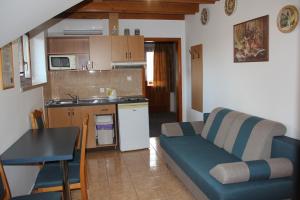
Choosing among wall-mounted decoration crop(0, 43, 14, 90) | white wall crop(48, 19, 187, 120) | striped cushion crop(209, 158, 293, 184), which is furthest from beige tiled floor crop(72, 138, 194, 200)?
white wall crop(48, 19, 187, 120)

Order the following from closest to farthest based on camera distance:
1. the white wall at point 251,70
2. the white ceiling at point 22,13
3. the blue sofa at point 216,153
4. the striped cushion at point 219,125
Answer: the white ceiling at point 22,13 → the blue sofa at point 216,153 → the white wall at point 251,70 → the striped cushion at point 219,125

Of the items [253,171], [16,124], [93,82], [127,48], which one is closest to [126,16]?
[127,48]

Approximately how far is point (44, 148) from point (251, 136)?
203 cm

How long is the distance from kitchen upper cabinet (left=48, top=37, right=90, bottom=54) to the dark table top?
2204mm

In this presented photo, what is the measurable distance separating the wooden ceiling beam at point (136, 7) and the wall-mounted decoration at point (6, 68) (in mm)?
1960

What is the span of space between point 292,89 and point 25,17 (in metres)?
2.42

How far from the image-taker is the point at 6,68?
97.8 inches

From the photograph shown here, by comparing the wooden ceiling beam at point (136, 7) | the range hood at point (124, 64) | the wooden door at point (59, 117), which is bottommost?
the wooden door at point (59, 117)

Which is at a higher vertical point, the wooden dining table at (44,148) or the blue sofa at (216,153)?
the wooden dining table at (44,148)

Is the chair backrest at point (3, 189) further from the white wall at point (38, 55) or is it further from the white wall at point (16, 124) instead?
the white wall at point (38, 55)

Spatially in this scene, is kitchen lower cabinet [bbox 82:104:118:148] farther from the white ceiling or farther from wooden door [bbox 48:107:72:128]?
the white ceiling

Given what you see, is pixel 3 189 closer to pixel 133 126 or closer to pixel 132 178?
pixel 132 178

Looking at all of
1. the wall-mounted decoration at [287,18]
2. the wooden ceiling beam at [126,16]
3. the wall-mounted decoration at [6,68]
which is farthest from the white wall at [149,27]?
the wall-mounted decoration at [287,18]

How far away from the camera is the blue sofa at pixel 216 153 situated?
2.17m
